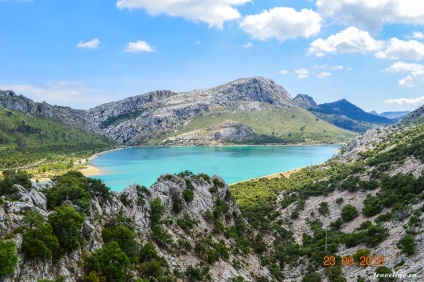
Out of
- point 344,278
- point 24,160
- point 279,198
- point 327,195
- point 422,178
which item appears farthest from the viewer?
point 24,160

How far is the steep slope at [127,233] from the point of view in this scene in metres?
25.7

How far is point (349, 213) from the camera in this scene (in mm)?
64812

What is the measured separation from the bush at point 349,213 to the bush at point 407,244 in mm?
24609

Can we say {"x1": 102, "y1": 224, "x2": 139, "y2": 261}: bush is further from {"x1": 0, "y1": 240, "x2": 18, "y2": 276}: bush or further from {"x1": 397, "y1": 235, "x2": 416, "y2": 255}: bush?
{"x1": 397, "y1": 235, "x2": 416, "y2": 255}: bush

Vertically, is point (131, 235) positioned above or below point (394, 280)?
above

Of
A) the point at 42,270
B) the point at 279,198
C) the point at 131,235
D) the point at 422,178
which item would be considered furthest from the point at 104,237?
the point at 279,198

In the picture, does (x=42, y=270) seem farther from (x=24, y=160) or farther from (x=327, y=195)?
(x=24, y=160)

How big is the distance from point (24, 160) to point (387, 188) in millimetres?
201826

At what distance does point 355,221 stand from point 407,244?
2482cm

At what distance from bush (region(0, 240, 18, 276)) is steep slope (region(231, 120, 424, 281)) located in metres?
35.7

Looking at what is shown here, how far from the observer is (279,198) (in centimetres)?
9712

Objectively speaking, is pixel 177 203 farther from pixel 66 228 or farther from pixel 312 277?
pixel 66 228

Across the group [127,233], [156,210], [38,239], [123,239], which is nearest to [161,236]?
[156,210]

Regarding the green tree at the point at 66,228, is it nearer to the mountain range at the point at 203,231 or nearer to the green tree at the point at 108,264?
the mountain range at the point at 203,231
